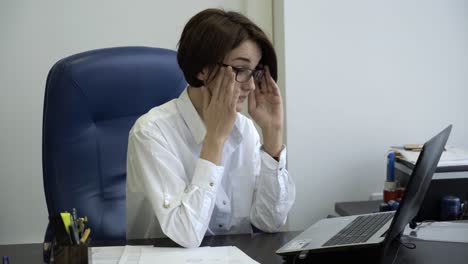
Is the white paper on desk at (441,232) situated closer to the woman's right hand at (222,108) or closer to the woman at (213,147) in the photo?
the woman at (213,147)

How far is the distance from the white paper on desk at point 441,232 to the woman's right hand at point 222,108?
1.55 ft

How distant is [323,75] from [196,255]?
1.14 metres

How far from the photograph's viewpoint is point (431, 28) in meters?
2.23

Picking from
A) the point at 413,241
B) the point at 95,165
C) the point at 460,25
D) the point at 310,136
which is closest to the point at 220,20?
the point at 95,165

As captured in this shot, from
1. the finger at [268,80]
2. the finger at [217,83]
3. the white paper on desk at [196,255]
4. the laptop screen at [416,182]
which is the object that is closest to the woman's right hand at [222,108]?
the finger at [217,83]

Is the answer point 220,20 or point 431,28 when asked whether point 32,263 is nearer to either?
point 220,20

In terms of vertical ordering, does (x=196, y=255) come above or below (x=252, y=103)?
below

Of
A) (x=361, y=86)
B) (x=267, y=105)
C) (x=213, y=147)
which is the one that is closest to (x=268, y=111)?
(x=267, y=105)

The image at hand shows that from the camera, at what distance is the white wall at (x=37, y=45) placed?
2322 millimetres

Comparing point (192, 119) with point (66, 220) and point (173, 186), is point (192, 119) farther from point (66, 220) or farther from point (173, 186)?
point (66, 220)

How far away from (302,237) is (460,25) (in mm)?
1324

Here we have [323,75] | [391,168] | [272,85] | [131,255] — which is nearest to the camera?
[131,255]

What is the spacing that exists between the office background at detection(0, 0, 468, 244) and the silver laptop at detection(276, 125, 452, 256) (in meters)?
0.82

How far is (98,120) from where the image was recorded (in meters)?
1.70
